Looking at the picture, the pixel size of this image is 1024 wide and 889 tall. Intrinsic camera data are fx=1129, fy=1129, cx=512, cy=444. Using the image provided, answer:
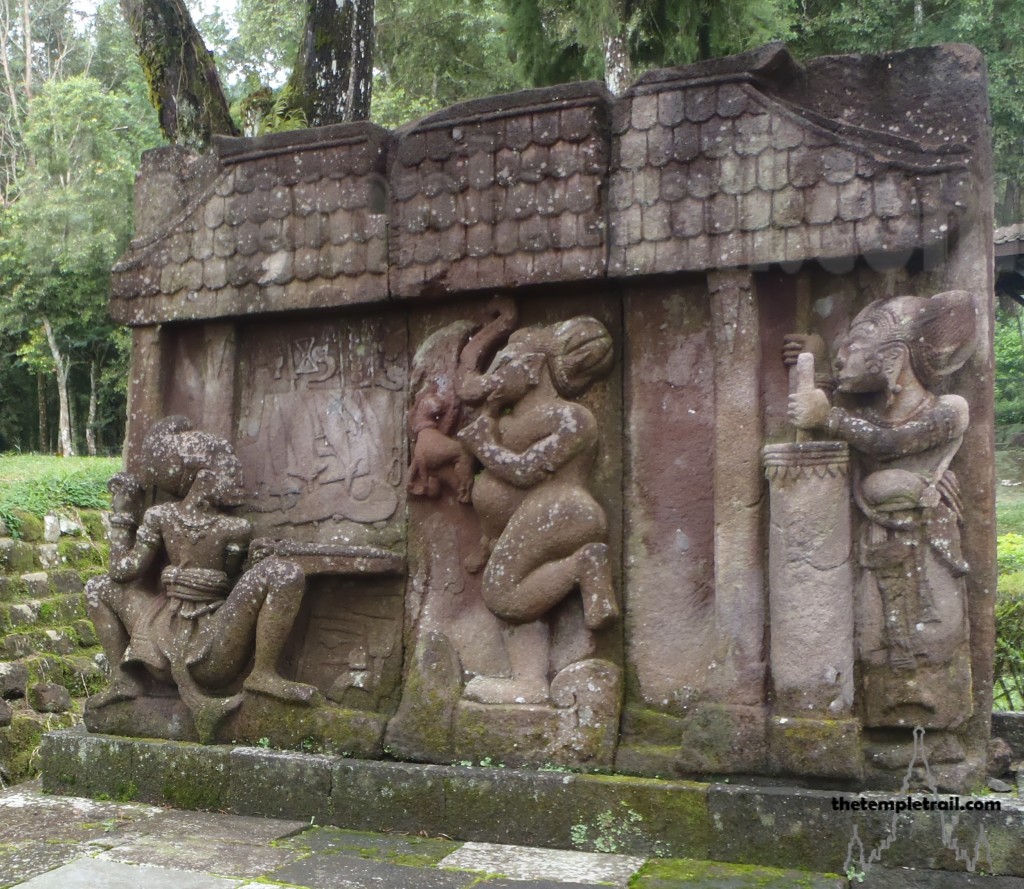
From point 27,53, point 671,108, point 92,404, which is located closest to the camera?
point 671,108

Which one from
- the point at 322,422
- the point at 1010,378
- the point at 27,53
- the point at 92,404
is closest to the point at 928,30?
the point at 1010,378

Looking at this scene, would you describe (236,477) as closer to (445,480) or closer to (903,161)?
(445,480)

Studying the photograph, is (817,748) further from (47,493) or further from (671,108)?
(47,493)

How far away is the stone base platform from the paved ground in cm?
8

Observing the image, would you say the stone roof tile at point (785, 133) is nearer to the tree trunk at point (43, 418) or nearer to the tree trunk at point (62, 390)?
the tree trunk at point (62, 390)

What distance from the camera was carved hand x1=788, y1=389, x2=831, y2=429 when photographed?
15.4 feet

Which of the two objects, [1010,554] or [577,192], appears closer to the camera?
[577,192]

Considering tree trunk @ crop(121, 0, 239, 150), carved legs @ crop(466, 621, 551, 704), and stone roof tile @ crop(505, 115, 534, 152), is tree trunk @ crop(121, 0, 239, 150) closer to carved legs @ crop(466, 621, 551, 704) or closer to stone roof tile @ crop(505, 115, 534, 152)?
stone roof tile @ crop(505, 115, 534, 152)

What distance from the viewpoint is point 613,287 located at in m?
5.39

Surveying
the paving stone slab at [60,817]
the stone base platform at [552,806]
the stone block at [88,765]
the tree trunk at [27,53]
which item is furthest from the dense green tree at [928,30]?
the tree trunk at [27,53]

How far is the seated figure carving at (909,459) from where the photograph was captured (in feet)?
14.8

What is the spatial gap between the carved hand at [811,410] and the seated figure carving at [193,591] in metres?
2.47

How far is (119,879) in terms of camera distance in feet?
14.1

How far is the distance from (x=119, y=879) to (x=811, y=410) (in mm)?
3296
